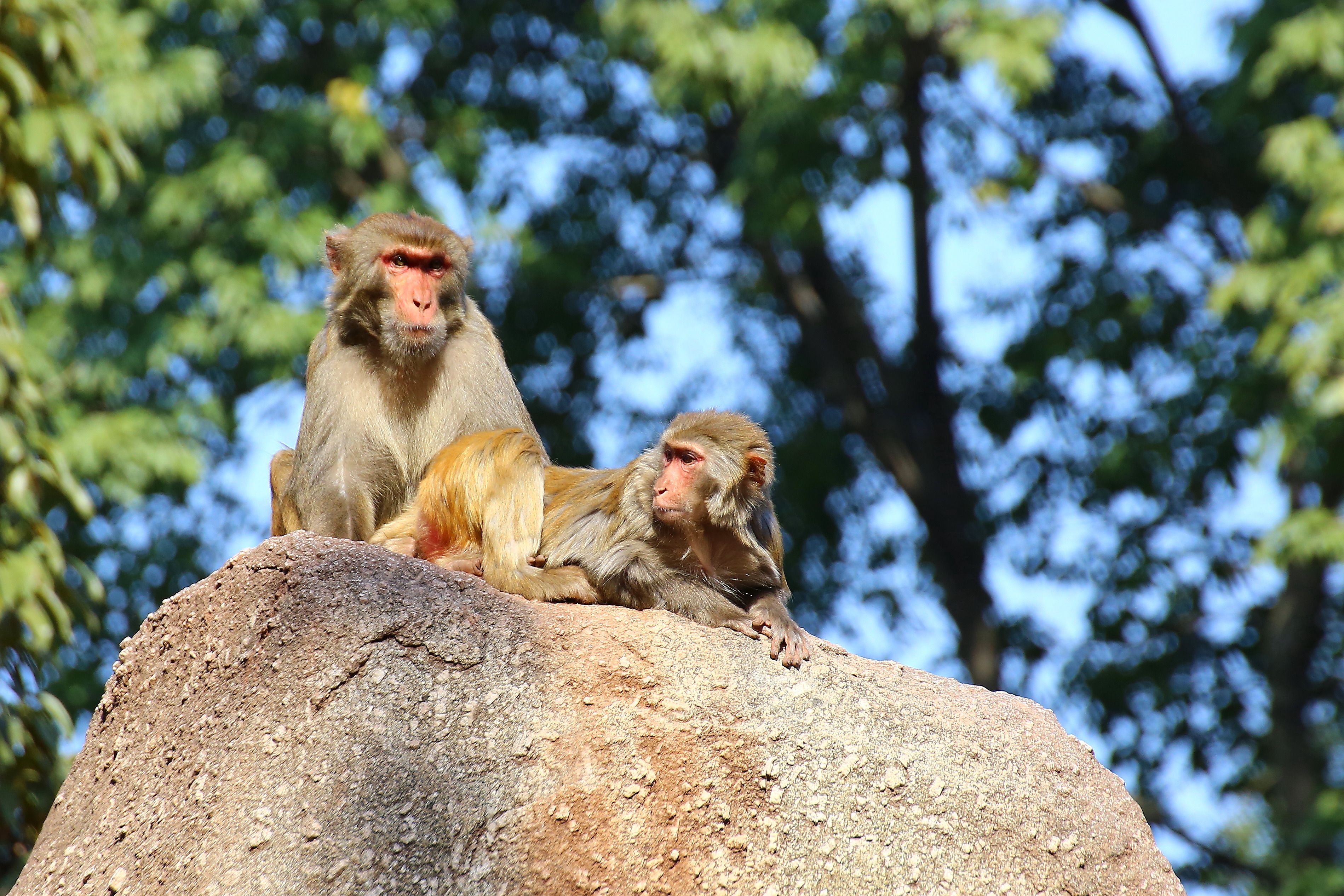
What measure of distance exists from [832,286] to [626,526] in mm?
9109

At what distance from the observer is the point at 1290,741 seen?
11.9m

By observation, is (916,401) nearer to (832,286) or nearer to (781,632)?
(832,286)

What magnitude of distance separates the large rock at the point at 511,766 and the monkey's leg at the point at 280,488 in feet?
3.57

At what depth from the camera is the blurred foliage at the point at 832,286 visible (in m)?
10.2

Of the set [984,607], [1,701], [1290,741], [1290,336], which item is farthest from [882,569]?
[1,701]

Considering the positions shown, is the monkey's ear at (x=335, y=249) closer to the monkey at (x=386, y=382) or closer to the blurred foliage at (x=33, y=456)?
the monkey at (x=386, y=382)

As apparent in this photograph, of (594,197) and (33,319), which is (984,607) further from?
(33,319)

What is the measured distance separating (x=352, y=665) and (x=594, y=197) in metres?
10.1

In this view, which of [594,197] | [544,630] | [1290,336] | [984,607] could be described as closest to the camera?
[544,630]

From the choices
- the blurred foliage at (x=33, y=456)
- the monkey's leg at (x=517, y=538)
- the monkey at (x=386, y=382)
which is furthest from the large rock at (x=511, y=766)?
the blurred foliage at (x=33, y=456)

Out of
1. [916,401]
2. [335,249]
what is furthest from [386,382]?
[916,401]

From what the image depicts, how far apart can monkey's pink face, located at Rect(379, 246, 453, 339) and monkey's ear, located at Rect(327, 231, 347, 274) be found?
0.23 meters

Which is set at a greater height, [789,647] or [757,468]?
[757,468]

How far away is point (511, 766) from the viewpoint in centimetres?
375
